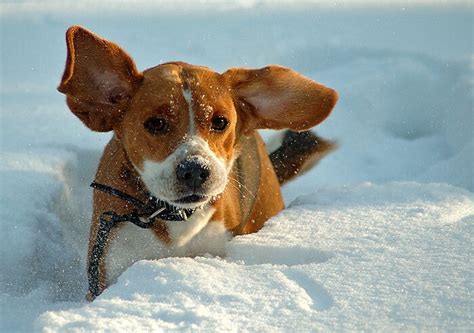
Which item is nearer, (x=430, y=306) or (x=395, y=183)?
(x=430, y=306)

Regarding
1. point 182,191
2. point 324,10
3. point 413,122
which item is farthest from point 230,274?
point 324,10

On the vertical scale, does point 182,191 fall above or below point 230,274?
above

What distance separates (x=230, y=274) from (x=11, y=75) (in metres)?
3.02

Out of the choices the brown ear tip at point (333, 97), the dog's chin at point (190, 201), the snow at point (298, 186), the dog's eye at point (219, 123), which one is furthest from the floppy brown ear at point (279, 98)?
the dog's chin at point (190, 201)

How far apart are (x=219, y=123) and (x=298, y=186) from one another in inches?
63.6

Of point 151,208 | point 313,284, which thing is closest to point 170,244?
point 151,208

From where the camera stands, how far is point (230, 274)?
247cm

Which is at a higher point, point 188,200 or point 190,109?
point 190,109

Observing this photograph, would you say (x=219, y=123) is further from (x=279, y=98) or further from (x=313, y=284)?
(x=313, y=284)

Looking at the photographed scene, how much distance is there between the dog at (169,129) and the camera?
2.65 m

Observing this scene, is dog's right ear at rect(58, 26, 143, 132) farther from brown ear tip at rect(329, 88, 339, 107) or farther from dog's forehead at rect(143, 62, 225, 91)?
brown ear tip at rect(329, 88, 339, 107)

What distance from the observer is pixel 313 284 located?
A: 237 cm

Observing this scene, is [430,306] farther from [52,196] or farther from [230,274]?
[52,196]

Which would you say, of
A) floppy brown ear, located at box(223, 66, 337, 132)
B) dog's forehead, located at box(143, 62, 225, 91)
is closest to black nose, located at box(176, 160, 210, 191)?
dog's forehead, located at box(143, 62, 225, 91)
